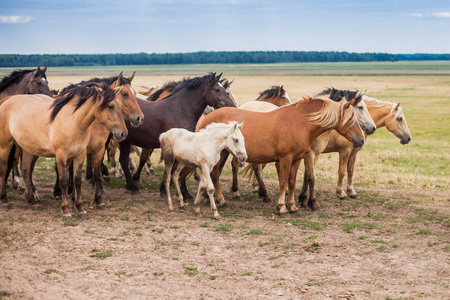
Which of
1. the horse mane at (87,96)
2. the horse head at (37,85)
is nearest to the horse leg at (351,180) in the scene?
the horse mane at (87,96)

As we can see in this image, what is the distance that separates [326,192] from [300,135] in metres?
2.86

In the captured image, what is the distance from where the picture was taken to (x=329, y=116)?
8781mm

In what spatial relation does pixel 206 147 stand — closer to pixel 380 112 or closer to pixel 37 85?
pixel 380 112

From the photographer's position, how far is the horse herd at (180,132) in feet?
27.1

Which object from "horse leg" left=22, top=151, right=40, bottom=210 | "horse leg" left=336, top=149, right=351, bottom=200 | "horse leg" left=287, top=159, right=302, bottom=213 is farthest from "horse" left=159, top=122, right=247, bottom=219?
"horse leg" left=336, top=149, right=351, bottom=200

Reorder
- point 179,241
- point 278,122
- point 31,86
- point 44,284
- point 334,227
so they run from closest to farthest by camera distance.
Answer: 1. point 44,284
2. point 179,241
3. point 334,227
4. point 278,122
5. point 31,86

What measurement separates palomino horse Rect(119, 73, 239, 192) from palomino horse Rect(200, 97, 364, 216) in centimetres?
112

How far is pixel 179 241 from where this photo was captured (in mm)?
7512

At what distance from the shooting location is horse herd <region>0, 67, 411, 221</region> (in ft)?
27.1

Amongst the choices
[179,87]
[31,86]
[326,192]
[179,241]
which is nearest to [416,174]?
[326,192]

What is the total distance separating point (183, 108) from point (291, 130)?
8.31 feet

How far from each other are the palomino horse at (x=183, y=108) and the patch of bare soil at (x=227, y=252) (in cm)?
147

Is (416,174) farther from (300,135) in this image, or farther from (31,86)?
(31,86)

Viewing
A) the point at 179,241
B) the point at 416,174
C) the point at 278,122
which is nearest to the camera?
the point at 179,241
